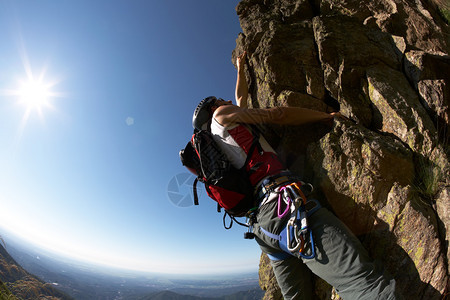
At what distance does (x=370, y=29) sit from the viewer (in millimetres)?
5422

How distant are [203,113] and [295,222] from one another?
2552mm

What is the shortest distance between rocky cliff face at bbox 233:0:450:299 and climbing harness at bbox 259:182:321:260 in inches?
53.2

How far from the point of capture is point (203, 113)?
3.99 m

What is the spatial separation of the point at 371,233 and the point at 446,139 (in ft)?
7.28

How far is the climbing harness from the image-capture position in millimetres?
2506

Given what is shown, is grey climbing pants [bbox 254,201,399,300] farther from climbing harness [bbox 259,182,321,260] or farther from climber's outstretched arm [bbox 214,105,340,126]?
climber's outstretched arm [bbox 214,105,340,126]

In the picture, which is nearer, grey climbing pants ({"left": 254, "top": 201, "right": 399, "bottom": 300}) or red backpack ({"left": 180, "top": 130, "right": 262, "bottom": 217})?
grey climbing pants ({"left": 254, "top": 201, "right": 399, "bottom": 300})

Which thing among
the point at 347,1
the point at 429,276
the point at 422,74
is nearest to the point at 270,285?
the point at 429,276

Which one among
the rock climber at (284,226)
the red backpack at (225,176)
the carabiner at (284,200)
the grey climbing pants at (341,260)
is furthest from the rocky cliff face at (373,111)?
the red backpack at (225,176)

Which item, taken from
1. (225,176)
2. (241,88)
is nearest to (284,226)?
(225,176)

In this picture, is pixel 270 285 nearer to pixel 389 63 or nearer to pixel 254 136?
pixel 254 136

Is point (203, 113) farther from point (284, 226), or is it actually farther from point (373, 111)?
point (373, 111)

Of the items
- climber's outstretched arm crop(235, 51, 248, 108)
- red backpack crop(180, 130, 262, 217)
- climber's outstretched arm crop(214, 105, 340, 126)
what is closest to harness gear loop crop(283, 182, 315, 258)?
red backpack crop(180, 130, 262, 217)

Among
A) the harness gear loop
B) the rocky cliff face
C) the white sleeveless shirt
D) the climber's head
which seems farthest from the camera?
the climber's head
